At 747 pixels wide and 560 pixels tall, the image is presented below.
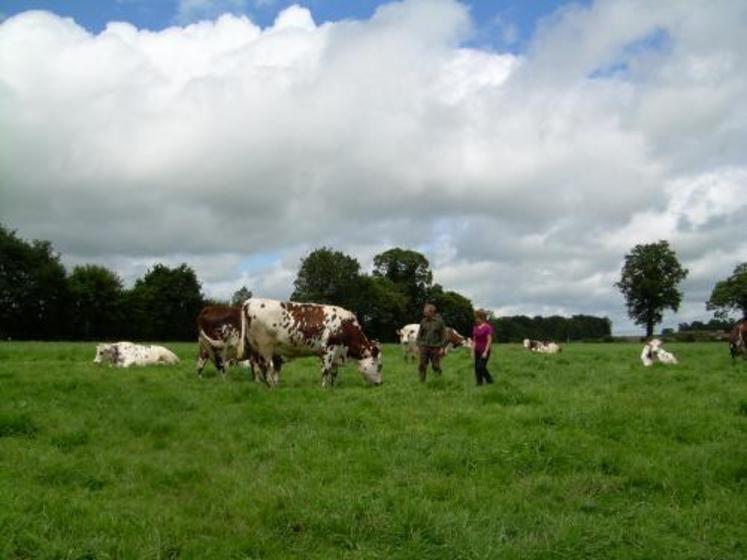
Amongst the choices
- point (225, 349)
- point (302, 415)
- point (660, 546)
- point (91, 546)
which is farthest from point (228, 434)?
point (225, 349)

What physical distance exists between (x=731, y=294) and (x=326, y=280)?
52.9 meters

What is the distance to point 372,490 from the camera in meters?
8.32

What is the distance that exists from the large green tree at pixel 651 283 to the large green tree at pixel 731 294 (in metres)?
8.95

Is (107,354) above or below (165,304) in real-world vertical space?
below

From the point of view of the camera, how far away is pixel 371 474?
917 centimetres

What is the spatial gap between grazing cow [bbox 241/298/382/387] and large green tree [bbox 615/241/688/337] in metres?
79.5

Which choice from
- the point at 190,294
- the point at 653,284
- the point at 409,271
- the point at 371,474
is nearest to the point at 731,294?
the point at 653,284

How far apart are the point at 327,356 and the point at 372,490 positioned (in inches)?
425

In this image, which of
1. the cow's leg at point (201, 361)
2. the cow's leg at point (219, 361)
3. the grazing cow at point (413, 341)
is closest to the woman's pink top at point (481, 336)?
the cow's leg at point (219, 361)

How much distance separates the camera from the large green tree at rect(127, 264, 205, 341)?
87875mm

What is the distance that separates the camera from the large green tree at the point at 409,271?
103688 mm

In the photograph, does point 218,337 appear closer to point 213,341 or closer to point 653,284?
point 213,341

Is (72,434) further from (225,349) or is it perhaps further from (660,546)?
(225,349)

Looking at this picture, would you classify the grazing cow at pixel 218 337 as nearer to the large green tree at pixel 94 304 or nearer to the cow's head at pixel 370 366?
the cow's head at pixel 370 366
